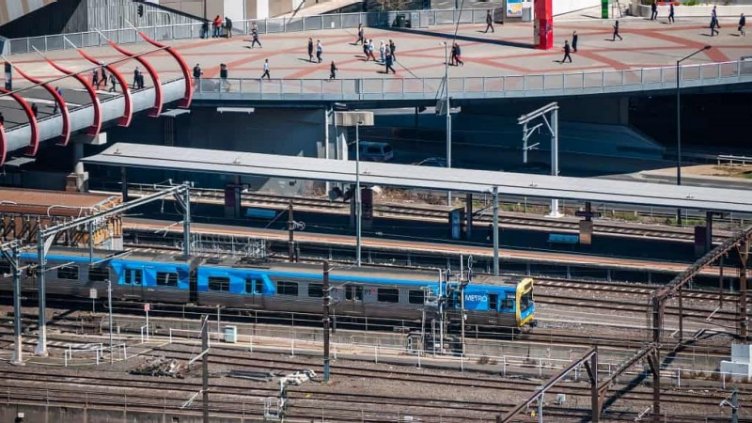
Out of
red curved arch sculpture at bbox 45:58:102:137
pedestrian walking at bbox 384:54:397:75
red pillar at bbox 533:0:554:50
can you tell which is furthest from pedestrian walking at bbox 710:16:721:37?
red curved arch sculpture at bbox 45:58:102:137

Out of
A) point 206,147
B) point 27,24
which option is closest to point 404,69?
point 206,147


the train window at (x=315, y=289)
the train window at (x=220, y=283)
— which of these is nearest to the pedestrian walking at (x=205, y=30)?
the train window at (x=220, y=283)

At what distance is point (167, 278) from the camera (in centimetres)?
5359

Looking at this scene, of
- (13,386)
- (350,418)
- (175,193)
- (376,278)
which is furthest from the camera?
(175,193)

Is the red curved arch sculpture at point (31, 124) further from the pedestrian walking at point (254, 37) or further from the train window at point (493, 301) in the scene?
the pedestrian walking at point (254, 37)

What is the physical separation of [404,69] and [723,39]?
51.8 feet

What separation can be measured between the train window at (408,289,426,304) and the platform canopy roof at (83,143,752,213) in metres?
7.90

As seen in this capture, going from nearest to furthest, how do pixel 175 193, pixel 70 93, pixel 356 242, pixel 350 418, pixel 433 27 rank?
pixel 350 418, pixel 175 193, pixel 356 242, pixel 70 93, pixel 433 27

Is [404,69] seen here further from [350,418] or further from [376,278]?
[350,418]

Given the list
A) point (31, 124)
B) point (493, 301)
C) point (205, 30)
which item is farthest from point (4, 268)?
point (205, 30)

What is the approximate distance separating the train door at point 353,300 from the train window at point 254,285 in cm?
260

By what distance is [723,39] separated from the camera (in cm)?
8144

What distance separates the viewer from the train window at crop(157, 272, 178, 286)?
53531mm

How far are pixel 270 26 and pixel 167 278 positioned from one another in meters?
33.5
